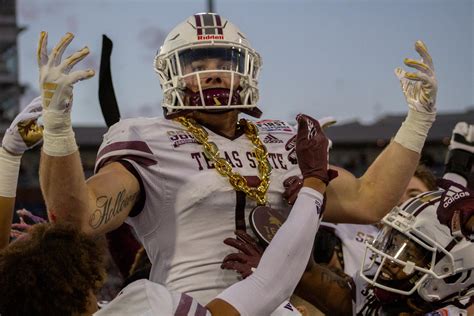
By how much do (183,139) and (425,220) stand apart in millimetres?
900

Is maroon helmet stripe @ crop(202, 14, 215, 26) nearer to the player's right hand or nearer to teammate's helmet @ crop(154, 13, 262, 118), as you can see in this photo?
teammate's helmet @ crop(154, 13, 262, 118)

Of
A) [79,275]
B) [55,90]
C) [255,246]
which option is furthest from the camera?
[255,246]

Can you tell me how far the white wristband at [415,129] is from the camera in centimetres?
381

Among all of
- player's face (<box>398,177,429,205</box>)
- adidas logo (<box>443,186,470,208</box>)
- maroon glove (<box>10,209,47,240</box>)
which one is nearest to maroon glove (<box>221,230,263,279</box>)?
adidas logo (<box>443,186,470,208</box>)

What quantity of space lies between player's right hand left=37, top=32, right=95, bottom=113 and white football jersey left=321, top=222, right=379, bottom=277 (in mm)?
2106

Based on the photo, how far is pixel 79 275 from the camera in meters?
2.86

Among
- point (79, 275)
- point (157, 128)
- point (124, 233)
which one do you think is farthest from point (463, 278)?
point (124, 233)

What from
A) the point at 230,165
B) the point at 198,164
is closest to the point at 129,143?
the point at 198,164

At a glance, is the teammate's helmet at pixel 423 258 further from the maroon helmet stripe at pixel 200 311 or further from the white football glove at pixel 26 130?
the white football glove at pixel 26 130

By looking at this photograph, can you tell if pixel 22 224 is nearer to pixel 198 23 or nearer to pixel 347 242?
pixel 198 23

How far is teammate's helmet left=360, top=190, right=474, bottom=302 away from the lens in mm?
3646

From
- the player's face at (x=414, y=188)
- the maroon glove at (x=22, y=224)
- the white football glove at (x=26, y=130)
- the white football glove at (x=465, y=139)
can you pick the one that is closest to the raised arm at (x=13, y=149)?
the white football glove at (x=26, y=130)

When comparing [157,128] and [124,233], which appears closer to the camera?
[157,128]

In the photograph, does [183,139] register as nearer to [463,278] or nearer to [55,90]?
[55,90]
